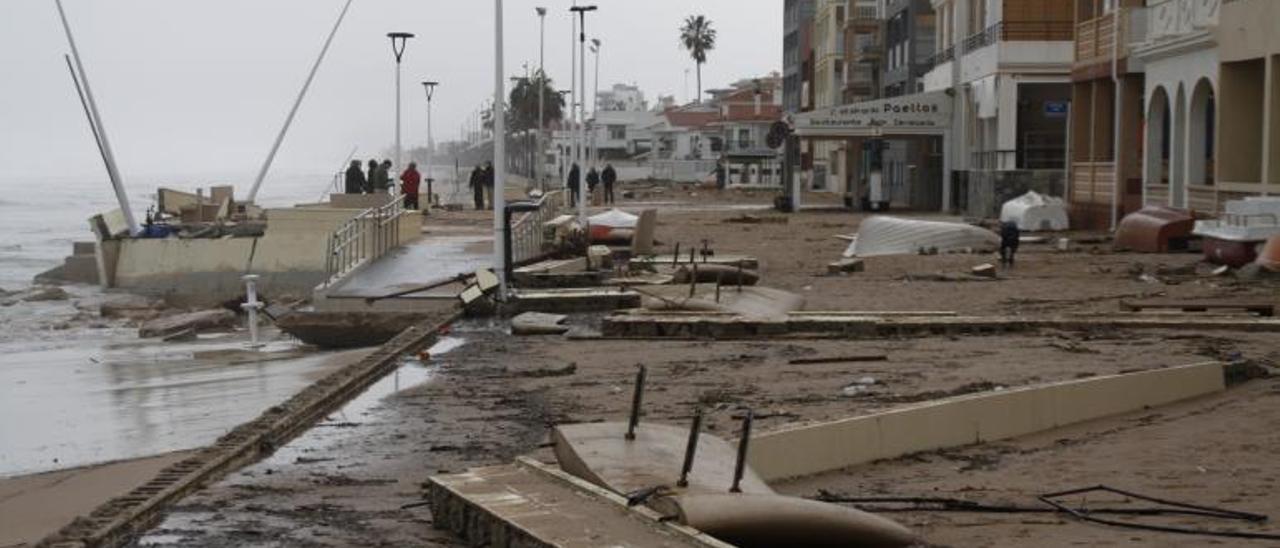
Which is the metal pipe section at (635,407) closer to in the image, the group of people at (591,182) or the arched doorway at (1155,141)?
the arched doorway at (1155,141)

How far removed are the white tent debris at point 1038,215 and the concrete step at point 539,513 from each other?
1286 inches

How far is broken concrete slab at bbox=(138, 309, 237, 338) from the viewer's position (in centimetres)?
2813

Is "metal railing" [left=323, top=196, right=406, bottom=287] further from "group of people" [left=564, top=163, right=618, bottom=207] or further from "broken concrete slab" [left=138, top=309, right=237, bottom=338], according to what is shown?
"group of people" [left=564, top=163, right=618, bottom=207]

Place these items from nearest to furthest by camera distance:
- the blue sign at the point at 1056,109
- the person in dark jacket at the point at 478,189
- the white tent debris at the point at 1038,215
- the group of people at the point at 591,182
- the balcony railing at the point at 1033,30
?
the white tent debris at the point at 1038,215 < the blue sign at the point at 1056,109 < the balcony railing at the point at 1033,30 < the group of people at the point at 591,182 < the person in dark jacket at the point at 478,189

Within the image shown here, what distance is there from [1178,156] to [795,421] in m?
24.6

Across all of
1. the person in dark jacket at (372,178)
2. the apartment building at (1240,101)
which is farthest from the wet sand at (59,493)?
the person in dark jacket at (372,178)

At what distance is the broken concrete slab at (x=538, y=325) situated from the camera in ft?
64.1

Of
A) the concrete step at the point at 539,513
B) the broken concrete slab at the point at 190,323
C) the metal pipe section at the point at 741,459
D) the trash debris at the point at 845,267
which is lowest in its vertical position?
the broken concrete slab at the point at 190,323

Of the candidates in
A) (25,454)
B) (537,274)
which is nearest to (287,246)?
(537,274)

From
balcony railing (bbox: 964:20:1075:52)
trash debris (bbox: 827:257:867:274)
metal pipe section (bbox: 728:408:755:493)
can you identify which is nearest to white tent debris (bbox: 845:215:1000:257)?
trash debris (bbox: 827:257:867:274)

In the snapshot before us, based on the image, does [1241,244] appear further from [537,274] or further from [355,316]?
[355,316]

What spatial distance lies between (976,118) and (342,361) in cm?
3590

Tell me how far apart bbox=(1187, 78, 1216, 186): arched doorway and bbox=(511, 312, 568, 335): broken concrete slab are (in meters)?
17.2

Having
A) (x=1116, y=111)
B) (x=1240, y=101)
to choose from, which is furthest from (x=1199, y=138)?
(x=1116, y=111)
